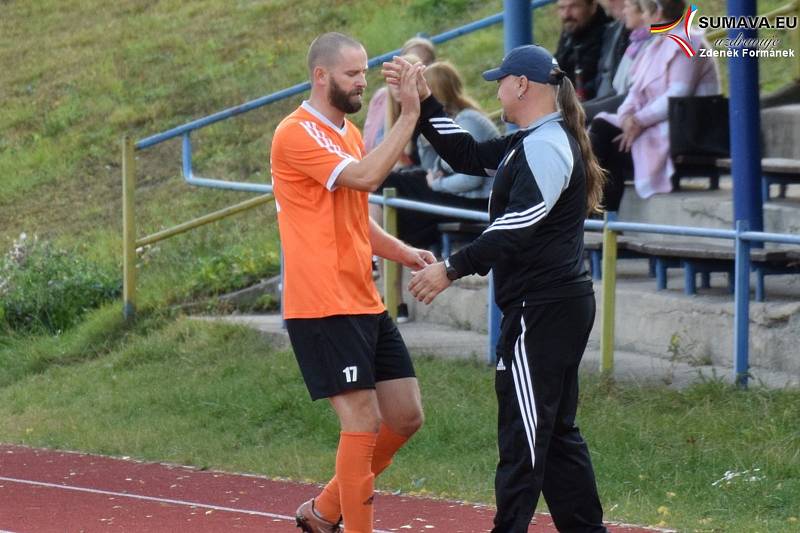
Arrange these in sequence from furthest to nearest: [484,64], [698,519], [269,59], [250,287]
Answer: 1. [269,59]
2. [484,64]
3. [250,287]
4. [698,519]

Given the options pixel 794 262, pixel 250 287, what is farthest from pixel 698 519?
pixel 250 287

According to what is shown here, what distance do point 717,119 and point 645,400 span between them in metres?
2.60

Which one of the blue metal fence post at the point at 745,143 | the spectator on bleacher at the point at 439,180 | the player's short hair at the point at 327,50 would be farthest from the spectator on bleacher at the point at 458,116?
the player's short hair at the point at 327,50

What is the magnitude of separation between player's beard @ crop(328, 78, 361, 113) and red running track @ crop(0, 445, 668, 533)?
196cm

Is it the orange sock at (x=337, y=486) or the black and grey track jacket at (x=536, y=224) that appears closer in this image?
the black and grey track jacket at (x=536, y=224)

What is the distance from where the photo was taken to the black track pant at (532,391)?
215 inches

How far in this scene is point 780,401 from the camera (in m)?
7.64

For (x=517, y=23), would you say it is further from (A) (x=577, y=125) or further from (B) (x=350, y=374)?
(B) (x=350, y=374)

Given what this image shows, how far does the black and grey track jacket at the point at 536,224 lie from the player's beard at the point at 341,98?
0.63m

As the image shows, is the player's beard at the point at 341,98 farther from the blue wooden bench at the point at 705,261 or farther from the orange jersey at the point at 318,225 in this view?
the blue wooden bench at the point at 705,261

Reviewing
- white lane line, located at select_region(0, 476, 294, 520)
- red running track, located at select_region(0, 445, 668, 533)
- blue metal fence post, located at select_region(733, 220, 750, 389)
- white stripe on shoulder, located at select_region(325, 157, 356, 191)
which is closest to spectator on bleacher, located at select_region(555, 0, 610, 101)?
blue metal fence post, located at select_region(733, 220, 750, 389)

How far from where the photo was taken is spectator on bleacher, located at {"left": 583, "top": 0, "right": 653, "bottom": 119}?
1004cm

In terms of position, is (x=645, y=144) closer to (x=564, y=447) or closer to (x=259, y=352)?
(x=259, y=352)

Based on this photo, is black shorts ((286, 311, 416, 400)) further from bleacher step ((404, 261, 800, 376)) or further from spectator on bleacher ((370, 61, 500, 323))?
spectator on bleacher ((370, 61, 500, 323))
